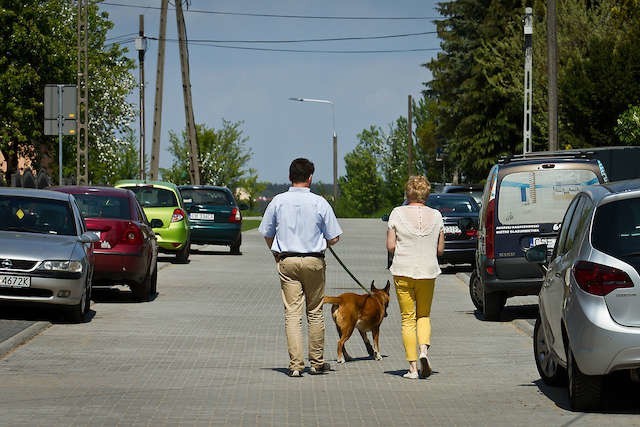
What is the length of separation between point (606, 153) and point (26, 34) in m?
46.9

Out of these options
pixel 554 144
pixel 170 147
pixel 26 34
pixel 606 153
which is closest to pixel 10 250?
pixel 606 153

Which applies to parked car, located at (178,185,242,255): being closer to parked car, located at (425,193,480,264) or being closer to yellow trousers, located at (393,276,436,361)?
parked car, located at (425,193,480,264)

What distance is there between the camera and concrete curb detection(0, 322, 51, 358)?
43.4 feet

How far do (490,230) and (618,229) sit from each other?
7.18 meters

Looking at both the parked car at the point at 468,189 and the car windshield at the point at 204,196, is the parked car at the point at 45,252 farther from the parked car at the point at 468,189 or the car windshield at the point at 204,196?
the parked car at the point at 468,189

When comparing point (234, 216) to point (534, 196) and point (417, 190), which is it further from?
point (417, 190)

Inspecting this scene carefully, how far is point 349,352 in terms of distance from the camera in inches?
546

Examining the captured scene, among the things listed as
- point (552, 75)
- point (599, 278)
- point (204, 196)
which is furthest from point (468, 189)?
point (599, 278)

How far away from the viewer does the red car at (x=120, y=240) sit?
757 inches

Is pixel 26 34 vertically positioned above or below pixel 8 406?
above

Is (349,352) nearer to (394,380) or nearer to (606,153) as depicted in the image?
(394,380)

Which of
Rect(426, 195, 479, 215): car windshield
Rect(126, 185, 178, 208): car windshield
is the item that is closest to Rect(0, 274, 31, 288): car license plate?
Rect(126, 185, 178, 208): car windshield

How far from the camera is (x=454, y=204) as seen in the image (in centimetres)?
3027

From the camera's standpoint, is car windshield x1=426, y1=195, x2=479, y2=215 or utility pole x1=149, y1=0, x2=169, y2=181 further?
utility pole x1=149, y1=0, x2=169, y2=181
